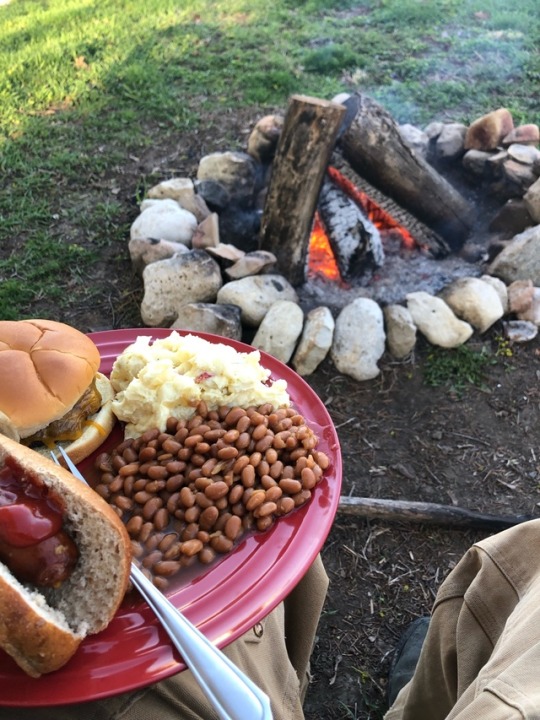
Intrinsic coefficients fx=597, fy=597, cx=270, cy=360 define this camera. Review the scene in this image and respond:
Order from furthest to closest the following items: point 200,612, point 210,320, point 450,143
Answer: point 450,143
point 210,320
point 200,612

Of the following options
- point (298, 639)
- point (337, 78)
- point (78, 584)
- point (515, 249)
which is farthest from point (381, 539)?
point (337, 78)

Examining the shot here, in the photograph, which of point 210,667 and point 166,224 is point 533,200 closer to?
point 166,224

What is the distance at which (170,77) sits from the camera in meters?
7.95

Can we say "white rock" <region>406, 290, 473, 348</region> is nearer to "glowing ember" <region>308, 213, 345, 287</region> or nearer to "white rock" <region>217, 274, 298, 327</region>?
"glowing ember" <region>308, 213, 345, 287</region>

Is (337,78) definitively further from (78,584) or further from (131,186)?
(78,584)

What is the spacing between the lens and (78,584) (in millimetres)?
1868

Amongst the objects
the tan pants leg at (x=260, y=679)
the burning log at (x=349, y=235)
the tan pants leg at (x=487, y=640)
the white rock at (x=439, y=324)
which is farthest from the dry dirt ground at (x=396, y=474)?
the burning log at (x=349, y=235)

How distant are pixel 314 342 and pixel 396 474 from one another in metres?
1.08

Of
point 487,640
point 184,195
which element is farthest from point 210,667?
point 184,195

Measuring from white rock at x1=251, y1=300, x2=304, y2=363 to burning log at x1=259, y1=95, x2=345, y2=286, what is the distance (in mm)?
707

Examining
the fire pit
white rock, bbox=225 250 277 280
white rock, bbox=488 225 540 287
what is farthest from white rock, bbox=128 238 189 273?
white rock, bbox=488 225 540 287

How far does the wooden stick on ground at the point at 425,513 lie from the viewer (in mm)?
3639

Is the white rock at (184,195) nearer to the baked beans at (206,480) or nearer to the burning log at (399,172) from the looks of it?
the burning log at (399,172)

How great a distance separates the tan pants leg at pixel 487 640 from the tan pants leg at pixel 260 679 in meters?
0.49
